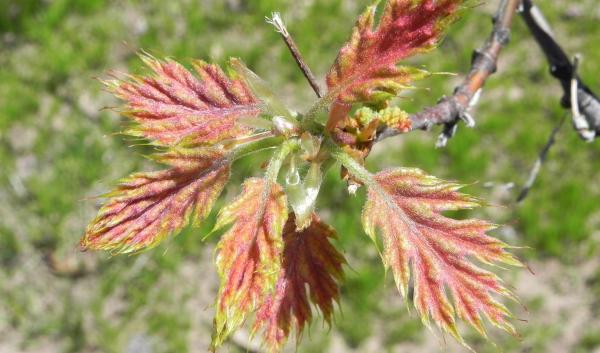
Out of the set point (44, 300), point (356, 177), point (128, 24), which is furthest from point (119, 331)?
point (356, 177)

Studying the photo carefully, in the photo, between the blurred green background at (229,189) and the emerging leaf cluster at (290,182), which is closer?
the emerging leaf cluster at (290,182)

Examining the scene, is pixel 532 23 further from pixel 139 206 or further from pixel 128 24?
pixel 128 24

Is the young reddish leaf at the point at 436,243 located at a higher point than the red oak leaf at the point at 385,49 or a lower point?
lower

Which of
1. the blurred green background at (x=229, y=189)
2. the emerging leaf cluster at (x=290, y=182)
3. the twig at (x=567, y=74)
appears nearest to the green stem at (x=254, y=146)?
the emerging leaf cluster at (x=290, y=182)

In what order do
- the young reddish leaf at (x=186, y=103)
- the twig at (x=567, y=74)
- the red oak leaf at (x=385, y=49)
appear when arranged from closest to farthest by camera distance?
the red oak leaf at (x=385, y=49)
the young reddish leaf at (x=186, y=103)
the twig at (x=567, y=74)

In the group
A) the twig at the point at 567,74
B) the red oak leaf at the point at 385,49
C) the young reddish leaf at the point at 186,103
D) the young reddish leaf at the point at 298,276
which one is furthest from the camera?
the twig at the point at 567,74

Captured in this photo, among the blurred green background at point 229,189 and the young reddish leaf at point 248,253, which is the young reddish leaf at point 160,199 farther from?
the blurred green background at point 229,189

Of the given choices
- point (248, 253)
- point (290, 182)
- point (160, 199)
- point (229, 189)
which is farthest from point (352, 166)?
point (229, 189)
